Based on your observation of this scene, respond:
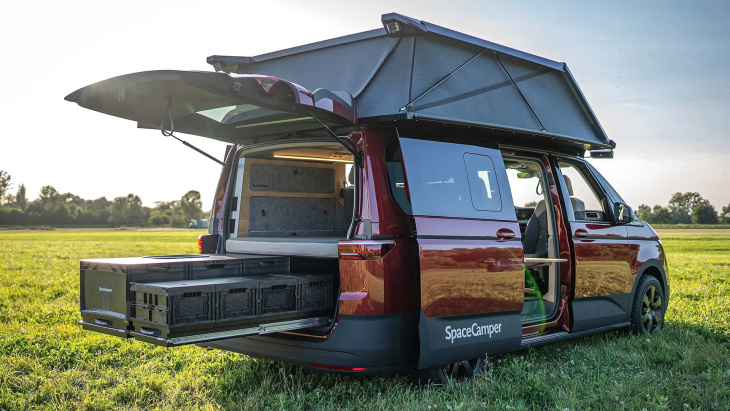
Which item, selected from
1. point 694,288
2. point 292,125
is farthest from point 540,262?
point 694,288

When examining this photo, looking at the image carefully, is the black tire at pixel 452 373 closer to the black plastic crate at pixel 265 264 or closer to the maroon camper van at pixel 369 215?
the maroon camper van at pixel 369 215

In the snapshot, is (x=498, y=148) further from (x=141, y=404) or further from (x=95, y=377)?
(x=95, y=377)

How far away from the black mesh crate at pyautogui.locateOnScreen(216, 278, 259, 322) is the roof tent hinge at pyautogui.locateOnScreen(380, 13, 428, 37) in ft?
6.62

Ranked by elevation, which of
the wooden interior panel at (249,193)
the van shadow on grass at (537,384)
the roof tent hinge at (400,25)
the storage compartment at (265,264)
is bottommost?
the van shadow on grass at (537,384)

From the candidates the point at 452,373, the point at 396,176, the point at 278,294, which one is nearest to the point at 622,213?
the point at 452,373

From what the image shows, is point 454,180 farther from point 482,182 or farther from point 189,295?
point 189,295

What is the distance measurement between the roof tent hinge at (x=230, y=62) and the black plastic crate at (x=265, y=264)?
1.78 m

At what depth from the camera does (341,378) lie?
5598 mm

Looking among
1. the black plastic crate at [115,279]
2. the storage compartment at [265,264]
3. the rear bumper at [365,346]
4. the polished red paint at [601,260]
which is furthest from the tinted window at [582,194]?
the black plastic crate at [115,279]

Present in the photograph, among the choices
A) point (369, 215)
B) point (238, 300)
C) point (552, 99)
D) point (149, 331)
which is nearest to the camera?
point (149, 331)

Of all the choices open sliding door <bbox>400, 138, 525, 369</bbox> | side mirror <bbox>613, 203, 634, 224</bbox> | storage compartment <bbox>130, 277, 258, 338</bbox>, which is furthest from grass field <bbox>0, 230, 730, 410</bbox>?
side mirror <bbox>613, 203, 634, 224</bbox>

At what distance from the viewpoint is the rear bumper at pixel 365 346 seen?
4.81 m

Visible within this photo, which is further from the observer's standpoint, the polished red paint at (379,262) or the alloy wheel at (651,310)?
the alloy wheel at (651,310)

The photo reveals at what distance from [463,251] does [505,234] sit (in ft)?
2.04
